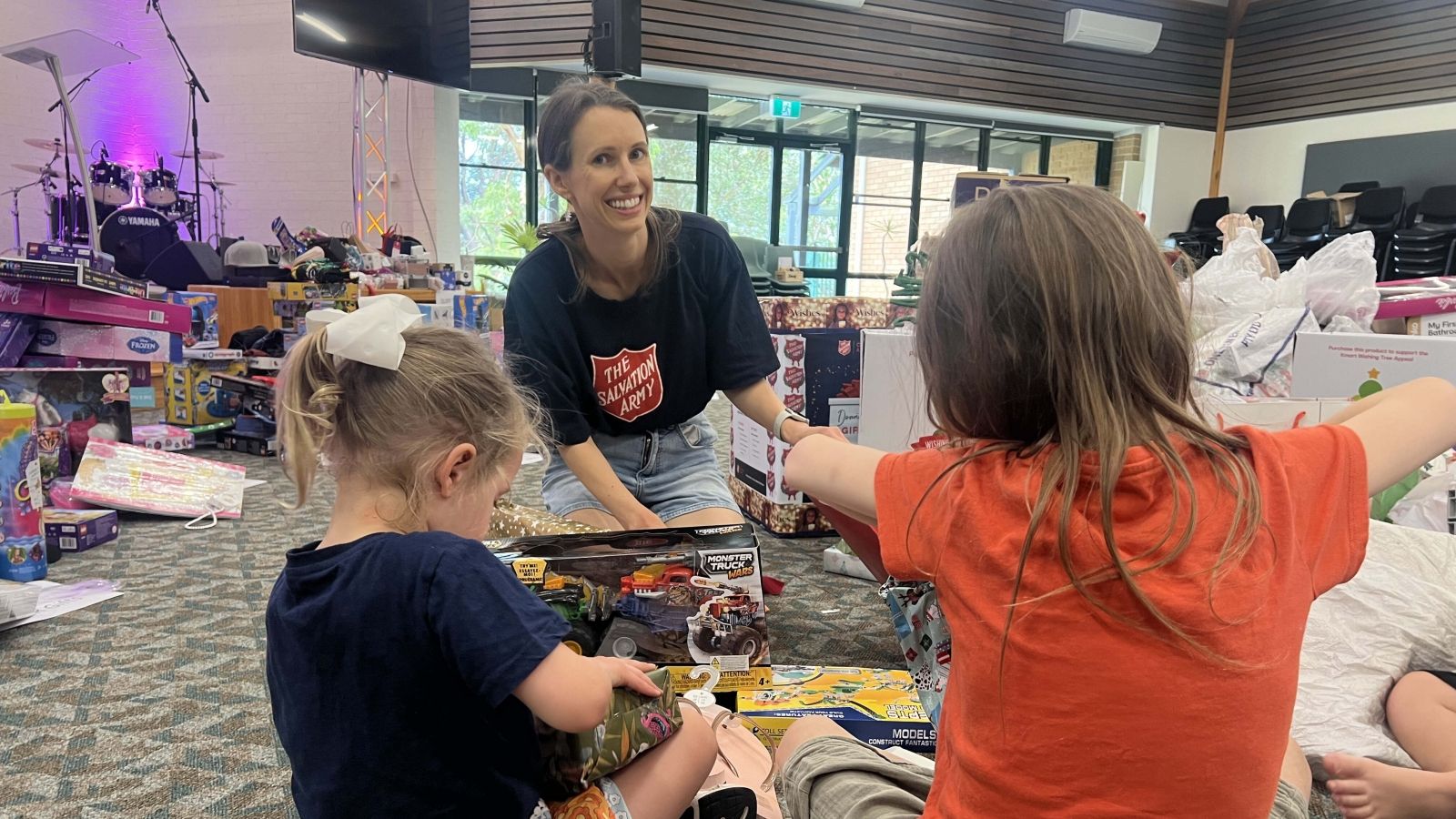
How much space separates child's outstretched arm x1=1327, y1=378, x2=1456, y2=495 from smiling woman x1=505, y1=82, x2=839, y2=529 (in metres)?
1.01

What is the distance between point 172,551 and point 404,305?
2.28 m

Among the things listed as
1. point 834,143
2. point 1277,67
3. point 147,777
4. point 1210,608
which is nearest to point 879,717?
point 1210,608

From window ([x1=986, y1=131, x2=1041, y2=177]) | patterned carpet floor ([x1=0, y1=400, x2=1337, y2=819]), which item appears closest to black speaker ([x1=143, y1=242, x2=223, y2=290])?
patterned carpet floor ([x1=0, y1=400, x2=1337, y2=819])

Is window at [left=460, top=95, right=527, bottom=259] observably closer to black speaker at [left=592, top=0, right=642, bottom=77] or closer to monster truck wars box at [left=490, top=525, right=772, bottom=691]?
black speaker at [left=592, top=0, right=642, bottom=77]

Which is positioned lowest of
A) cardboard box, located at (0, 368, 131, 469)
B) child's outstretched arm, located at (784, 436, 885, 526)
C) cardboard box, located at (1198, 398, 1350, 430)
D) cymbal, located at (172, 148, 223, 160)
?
cardboard box, located at (0, 368, 131, 469)

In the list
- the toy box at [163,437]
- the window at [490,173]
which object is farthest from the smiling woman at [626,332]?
the window at [490,173]

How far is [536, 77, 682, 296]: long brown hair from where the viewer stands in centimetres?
174

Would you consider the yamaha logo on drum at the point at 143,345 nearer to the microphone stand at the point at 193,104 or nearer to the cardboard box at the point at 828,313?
the cardboard box at the point at 828,313

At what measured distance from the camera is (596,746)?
3.20 feet

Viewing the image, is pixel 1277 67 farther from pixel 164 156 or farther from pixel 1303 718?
pixel 164 156

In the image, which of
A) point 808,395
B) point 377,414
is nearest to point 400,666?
point 377,414

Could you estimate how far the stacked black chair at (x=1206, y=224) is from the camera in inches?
358

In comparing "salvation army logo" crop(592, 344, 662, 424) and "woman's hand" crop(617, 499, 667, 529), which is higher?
"salvation army logo" crop(592, 344, 662, 424)

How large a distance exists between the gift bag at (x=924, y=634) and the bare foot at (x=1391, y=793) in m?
0.55
